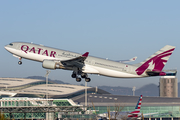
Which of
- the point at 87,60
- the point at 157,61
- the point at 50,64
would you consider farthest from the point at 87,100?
the point at 157,61

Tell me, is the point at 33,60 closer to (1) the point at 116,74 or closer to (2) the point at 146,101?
(1) the point at 116,74

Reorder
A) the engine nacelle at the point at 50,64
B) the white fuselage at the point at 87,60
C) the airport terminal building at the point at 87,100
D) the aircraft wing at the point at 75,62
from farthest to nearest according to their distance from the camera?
the airport terminal building at the point at 87,100, the white fuselage at the point at 87,60, the engine nacelle at the point at 50,64, the aircraft wing at the point at 75,62

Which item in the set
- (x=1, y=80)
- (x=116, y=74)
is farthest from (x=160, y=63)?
(x=1, y=80)

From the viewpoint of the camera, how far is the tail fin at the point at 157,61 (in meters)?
57.4

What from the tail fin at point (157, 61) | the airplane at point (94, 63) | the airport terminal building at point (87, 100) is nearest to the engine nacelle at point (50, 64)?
the airplane at point (94, 63)

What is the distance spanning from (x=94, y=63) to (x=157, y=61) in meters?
11.4

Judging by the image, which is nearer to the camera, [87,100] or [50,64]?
[50,64]

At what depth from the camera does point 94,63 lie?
193 feet

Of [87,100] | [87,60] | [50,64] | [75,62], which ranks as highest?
[87,60]

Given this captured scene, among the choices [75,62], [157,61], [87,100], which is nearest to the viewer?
[157,61]

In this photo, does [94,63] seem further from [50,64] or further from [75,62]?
[50,64]

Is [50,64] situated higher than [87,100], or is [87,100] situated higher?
[50,64]

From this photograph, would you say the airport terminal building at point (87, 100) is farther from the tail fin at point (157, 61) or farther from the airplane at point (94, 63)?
the tail fin at point (157, 61)

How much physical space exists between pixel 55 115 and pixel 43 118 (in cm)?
415
